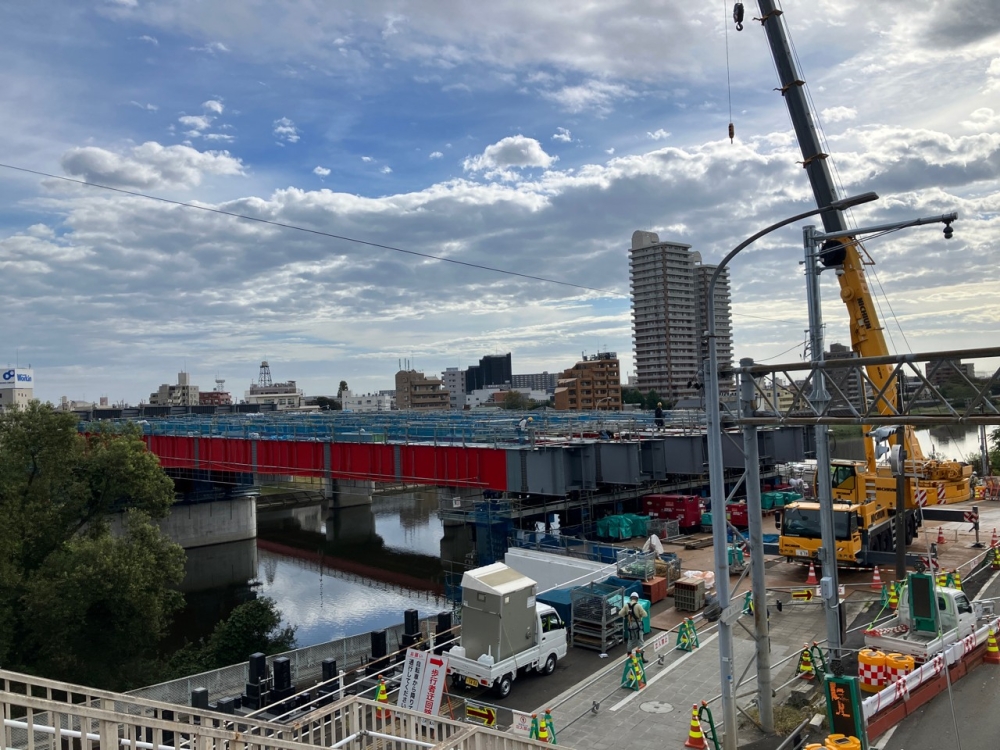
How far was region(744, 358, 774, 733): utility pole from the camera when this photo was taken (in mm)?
13125

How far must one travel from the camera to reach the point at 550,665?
1803cm

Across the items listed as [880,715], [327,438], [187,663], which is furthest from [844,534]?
[327,438]

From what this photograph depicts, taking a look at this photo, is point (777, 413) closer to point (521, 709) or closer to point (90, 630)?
point (521, 709)

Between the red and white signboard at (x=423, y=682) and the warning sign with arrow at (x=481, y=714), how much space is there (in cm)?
64

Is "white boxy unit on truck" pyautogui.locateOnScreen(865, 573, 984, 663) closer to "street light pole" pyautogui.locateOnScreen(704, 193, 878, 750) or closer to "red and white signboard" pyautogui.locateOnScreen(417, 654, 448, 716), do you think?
"street light pole" pyautogui.locateOnScreen(704, 193, 878, 750)

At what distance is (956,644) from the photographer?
52.6ft

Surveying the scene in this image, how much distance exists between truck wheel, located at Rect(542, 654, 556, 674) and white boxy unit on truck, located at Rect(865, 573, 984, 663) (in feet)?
24.4

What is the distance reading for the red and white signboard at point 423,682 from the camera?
13984mm

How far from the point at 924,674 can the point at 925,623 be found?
1956 millimetres

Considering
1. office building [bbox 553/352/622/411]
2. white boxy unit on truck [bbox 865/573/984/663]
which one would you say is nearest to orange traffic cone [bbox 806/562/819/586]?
white boxy unit on truck [bbox 865/573/984/663]

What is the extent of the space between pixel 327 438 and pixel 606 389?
96758mm

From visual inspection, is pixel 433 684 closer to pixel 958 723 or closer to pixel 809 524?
pixel 958 723

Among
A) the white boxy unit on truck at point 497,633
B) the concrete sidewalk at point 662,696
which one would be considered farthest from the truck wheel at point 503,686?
the concrete sidewalk at point 662,696

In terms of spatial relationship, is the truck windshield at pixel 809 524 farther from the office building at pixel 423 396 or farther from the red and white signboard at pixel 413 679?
the office building at pixel 423 396
